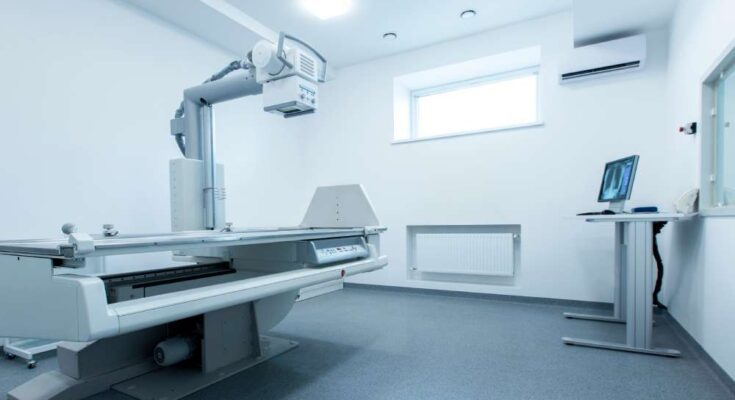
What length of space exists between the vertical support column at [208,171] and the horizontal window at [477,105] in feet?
7.45

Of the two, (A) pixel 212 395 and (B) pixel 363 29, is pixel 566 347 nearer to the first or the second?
(A) pixel 212 395

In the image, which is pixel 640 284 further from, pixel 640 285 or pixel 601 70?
pixel 601 70

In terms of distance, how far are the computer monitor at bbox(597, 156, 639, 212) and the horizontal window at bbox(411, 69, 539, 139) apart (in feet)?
3.29

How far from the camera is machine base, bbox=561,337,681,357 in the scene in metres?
2.06

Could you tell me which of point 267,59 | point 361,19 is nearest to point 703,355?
point 267,59

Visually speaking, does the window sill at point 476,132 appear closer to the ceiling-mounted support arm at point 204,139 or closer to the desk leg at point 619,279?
the desk leg at point 619,279

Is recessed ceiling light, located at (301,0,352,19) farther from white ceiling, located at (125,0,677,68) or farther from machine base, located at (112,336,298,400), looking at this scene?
machine base, located at (112,336,298,400)

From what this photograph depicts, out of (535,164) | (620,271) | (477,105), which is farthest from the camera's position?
(477,105)

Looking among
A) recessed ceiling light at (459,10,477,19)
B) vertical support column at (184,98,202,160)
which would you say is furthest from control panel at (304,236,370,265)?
recessed ceiling light at (459,10,477,19)

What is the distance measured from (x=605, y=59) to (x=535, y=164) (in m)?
0.96

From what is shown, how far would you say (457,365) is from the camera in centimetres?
198

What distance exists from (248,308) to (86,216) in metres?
1.37

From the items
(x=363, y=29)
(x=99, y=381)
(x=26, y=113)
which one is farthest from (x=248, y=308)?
(x=363, y=29)

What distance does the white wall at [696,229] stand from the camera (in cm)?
173
